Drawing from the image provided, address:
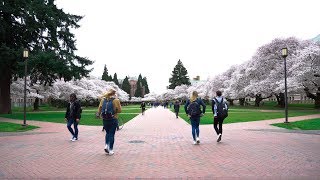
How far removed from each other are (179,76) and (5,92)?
299ft

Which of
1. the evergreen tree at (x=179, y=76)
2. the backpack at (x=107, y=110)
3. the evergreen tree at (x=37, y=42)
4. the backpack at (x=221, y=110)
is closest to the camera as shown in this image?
the backpack at (x=107, y=110)

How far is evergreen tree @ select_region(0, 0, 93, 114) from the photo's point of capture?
25219 mm

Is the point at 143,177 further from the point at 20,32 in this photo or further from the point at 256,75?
the point at 256,75

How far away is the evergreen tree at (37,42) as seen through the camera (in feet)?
82.7

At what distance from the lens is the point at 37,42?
95.0 feet

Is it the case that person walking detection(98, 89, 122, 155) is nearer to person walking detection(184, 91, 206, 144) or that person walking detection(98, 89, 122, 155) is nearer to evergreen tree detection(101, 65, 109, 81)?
person walking detection(184, 91, 206, 144)

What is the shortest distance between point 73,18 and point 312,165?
2680cm

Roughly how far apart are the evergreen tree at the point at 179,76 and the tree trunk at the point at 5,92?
89167mm

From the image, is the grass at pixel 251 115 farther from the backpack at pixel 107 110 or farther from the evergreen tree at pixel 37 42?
the backpack at pixel 107 110

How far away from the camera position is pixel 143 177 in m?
5.85

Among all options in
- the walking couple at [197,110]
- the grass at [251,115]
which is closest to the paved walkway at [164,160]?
the walking couple at [197,110]

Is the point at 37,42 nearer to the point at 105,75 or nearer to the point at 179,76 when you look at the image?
the point at 105,75

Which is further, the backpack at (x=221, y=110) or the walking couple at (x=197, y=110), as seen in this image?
the backpack at (x=221, y=110)

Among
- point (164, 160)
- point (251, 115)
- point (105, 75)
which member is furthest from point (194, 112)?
point (105, 75)
